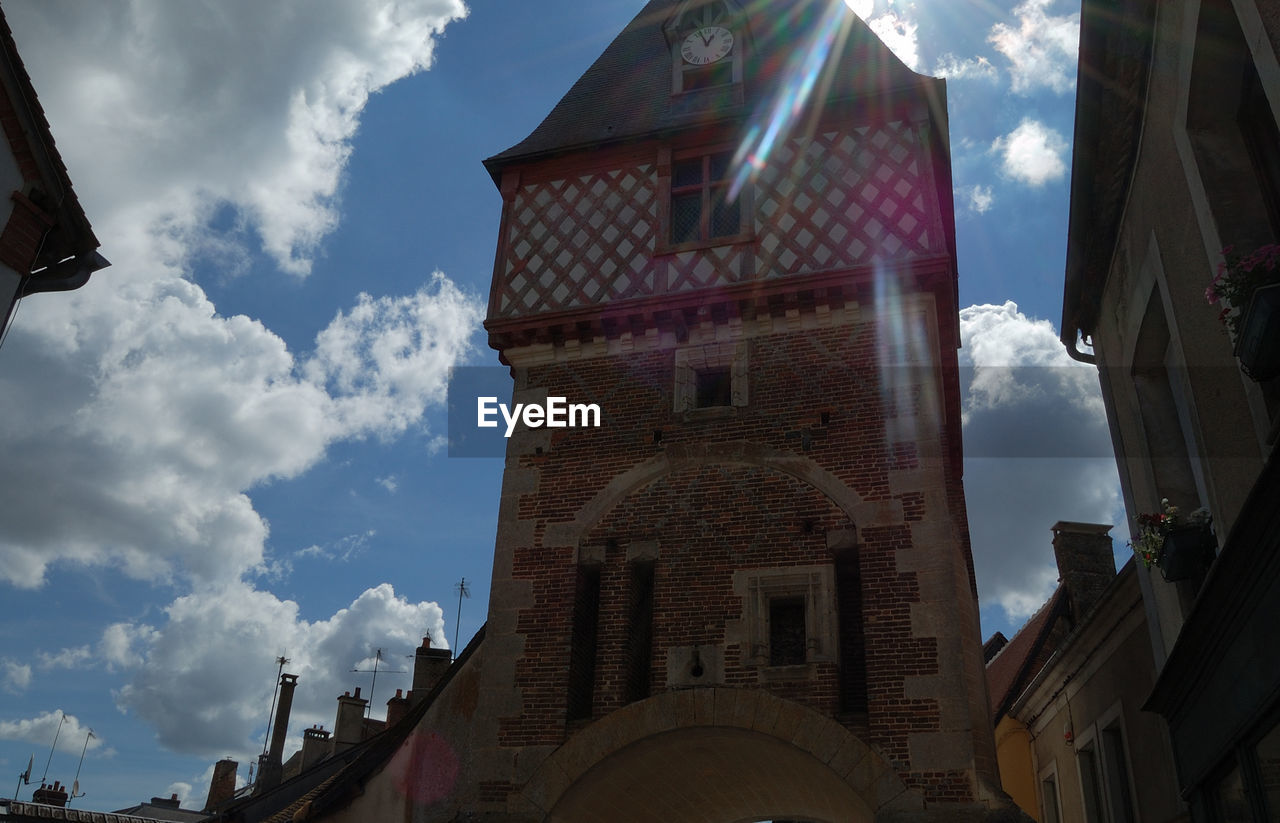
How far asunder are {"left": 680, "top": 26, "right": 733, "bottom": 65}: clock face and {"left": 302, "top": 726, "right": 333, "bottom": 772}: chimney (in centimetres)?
1532

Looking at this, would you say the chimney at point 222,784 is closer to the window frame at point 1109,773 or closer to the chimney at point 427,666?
the chimney at point 427,666

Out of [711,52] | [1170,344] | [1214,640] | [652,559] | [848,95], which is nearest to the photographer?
[1214,640]

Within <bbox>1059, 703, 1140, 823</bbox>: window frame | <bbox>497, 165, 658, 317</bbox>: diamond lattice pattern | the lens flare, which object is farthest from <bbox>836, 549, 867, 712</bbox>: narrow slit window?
the lens flare

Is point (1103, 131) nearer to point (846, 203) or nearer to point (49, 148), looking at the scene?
point (846, 203)

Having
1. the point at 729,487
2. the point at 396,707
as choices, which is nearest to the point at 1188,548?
the point at 729,487

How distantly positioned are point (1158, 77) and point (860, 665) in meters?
4.83

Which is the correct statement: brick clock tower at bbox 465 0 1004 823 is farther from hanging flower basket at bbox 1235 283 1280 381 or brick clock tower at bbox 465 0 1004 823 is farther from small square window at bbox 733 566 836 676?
hanging flower basket at bbox 1235 283 1280 381

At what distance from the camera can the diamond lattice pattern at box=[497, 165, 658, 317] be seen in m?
10.8

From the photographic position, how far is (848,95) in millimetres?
10805

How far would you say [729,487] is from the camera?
30.9 ft

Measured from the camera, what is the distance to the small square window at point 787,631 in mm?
8727

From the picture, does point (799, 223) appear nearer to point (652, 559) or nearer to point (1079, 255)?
point (1079, 255)

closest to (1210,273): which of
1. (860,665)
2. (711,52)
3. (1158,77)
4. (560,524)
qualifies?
(1158,77)

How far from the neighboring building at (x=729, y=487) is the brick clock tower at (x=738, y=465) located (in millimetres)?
26
